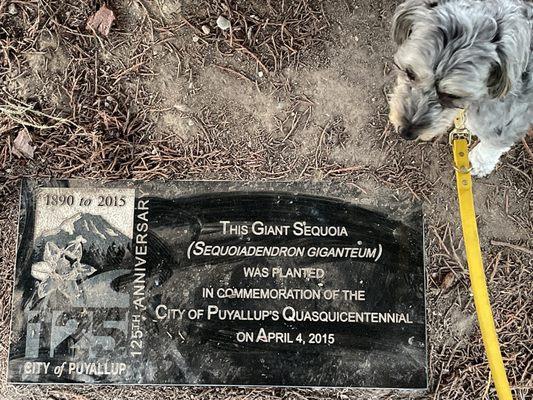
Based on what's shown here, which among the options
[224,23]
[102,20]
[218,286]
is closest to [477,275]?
[218,286]

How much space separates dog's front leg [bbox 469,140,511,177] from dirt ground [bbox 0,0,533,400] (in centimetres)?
13

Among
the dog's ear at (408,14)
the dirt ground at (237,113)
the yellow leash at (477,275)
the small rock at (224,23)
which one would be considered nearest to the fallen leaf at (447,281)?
the dirt ground at (237,113)

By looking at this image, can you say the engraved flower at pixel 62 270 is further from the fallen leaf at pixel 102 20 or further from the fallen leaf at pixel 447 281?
the fallen leaf at pixel 447 281

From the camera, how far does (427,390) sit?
3791mm

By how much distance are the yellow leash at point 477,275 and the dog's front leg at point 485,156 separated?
0.31 m

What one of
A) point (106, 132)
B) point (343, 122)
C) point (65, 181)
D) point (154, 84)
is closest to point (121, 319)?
point (65, 181)

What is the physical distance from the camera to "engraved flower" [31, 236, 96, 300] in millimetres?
3857

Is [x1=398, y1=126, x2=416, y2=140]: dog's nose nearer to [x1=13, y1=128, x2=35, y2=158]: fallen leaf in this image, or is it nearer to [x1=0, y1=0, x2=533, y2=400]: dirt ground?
[x1=0, y1=0, x2=533, y2=400]: dirt ground

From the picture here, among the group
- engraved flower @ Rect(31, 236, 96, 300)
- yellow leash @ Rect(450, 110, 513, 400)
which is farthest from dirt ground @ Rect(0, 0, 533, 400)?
yellow leash @ Rect(450, 110, 513, 400)

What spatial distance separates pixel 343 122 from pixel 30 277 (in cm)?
246

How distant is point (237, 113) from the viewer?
3973 millimetres

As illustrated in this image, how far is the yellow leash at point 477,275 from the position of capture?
8.89 feet

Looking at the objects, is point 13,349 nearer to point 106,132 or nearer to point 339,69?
point 106,132

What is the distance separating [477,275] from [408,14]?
1.38 m
